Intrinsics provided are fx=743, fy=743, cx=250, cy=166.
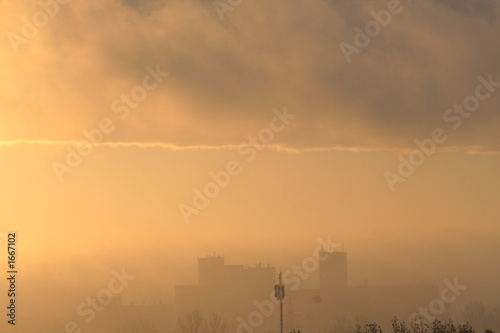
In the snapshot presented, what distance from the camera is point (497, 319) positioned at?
17262 cm

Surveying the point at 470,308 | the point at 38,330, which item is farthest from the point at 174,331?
the point at 470,308

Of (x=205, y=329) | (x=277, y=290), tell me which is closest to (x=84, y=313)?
(x=205, y=329)

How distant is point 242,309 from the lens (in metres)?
197

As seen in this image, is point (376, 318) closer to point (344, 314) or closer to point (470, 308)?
point (344, 314)

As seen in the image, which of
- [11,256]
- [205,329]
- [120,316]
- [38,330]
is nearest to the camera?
[11,256]

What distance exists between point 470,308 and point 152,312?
8189cm

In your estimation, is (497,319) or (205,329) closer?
(205,329)

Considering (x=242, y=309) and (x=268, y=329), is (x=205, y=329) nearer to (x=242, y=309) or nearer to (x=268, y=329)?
(x=268, y=329)

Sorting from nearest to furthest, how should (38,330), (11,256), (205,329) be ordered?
1. (11,256)
2. (205,329)
3. (38,330)

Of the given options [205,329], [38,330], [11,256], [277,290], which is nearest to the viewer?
[11,256]

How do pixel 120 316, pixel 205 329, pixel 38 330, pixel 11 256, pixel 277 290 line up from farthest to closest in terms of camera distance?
pixel 120 316 → pixel 38 330 → pixel 205 329 → pixel 277 290 → pixel 11 256

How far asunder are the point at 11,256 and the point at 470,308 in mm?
140056

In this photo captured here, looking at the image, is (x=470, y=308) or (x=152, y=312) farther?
(x=152, y=312)

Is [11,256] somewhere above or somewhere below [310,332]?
above
